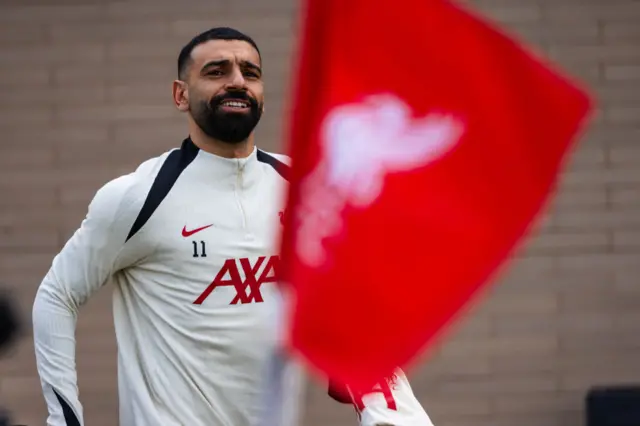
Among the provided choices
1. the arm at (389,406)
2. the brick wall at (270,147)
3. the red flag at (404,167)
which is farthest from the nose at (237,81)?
the brick wall at (270,147)

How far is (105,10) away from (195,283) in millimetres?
3155

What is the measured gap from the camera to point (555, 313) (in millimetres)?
6691

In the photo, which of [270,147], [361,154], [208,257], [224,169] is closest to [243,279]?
[208,257]

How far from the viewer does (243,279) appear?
382cm

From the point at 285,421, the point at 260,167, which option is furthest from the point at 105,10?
the point at 285,421

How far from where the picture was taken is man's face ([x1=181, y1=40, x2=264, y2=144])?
154 inches

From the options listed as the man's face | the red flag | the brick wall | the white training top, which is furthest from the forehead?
the brick wall

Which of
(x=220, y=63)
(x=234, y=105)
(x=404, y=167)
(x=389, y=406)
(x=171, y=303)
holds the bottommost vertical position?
(x=389, y=406)

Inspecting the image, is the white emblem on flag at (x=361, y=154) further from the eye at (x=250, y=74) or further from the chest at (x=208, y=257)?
the eye at (x=250, y=74)

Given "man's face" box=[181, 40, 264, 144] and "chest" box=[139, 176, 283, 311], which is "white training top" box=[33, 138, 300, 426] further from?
"man's face" box=[181, 40, 264, 144]

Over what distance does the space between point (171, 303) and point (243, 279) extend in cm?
21

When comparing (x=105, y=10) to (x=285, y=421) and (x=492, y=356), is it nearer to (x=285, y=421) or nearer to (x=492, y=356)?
(x=492, y=356)

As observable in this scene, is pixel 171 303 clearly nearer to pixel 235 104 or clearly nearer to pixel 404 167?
pixel 235 104

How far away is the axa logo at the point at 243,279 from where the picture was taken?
3812 mm
